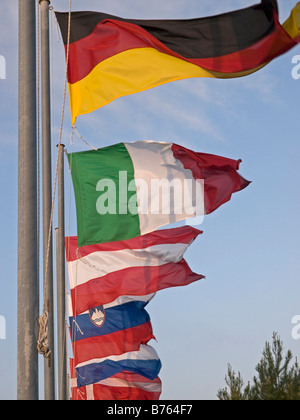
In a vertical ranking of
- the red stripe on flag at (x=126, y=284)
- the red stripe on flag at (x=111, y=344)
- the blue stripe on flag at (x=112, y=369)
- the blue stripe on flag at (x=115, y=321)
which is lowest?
the blue stripe on flag at (x=112, y=369)

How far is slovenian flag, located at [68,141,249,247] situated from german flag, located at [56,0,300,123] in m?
3.09

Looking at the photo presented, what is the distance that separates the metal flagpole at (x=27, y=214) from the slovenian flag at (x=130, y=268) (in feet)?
35.5

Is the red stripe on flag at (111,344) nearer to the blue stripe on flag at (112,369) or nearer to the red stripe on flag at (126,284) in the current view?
the blue stripe on flag at (112,369)

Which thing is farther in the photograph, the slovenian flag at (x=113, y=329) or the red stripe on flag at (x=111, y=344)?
the slovenian flag at (x=113, y=329)

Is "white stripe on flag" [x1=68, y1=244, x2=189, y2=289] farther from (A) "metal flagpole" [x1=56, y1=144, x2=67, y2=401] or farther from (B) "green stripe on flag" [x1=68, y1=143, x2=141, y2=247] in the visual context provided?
(B) "green stripe on flag" [x1=68, y1=143, x2=141, y2=247]

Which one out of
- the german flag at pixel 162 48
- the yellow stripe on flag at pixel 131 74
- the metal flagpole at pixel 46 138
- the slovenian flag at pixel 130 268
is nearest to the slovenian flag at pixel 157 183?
the slovenian flag at pixel 130 268

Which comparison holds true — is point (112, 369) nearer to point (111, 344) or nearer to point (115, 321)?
point (111, 344)

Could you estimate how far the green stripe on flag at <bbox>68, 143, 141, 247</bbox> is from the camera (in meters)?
13.3

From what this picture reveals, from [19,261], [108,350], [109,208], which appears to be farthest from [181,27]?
[108,350]

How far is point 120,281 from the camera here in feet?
57.3

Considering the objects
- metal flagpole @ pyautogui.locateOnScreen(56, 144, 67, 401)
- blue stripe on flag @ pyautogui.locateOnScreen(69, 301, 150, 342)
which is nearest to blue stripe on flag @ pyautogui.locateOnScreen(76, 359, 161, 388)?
blue stripe on flag @ pyautogui.locateOnScreen(69, 301, 150, 342)

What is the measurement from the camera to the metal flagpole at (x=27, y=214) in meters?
5.52

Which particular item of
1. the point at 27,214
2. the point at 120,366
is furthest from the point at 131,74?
the point at 120,366

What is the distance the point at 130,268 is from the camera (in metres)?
17.4
